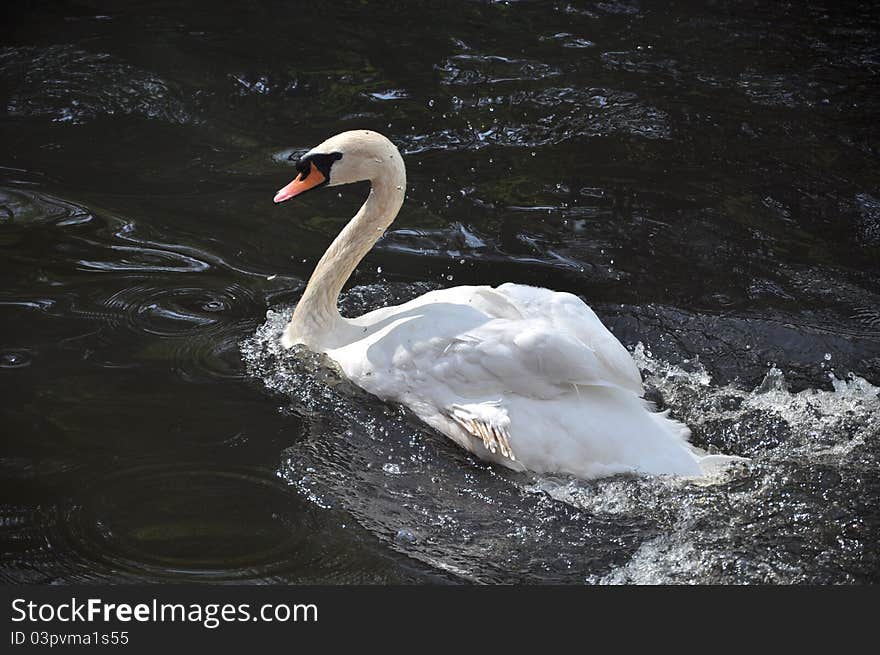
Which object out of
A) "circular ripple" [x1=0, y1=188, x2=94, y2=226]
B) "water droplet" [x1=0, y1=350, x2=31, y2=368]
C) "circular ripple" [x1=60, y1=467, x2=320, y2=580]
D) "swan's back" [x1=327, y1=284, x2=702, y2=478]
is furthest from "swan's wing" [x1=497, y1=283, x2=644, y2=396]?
"circular ripple" [x1=0, y1=188, x2=94, y2=226]

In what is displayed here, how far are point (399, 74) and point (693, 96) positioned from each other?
7.60 ft

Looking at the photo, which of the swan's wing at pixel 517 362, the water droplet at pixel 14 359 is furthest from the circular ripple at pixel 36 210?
the swan's wing at pixel 517 362

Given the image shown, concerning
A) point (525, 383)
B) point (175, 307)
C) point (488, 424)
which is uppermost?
point (525, 383)

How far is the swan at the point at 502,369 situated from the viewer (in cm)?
492

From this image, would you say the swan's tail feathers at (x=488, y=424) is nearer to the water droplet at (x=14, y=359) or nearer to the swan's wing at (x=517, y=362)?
the swan's wing at (x=517, y=362)

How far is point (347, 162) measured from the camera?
18.6 ft

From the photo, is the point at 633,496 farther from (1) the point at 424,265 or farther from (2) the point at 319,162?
(1) the point at 424,265

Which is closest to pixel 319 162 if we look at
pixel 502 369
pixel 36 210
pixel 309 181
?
pixel 309 181

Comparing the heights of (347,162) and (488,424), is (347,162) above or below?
above

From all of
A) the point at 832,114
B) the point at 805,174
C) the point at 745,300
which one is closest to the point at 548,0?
the point at 832,114

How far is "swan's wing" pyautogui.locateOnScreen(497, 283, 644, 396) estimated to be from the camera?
5.08 m

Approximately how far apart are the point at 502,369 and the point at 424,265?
1791 mm

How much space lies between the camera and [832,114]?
8789mm

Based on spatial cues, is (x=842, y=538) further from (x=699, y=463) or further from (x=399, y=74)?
(x=399, y=74)
